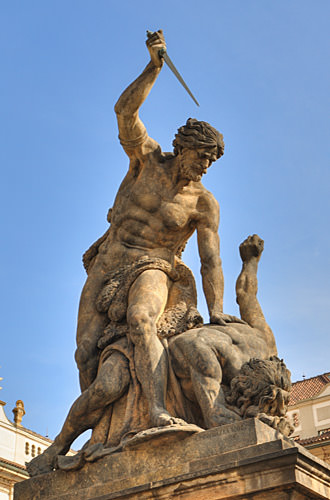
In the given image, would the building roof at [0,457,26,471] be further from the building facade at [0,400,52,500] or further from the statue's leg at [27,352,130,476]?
the statue's leg at [27,352,130,476]

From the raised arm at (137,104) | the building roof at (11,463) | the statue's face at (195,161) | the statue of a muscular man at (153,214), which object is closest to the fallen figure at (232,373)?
the statue of a muscular man at (153,214)

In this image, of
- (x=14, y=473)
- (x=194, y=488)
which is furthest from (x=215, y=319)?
(x=14, y=473)

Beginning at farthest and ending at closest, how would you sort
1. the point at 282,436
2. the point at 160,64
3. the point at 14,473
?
the point at 14,473 → the point at 160,64 → the point at 282,436

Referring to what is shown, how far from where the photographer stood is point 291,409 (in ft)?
104

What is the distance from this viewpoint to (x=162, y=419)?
698 centimetres

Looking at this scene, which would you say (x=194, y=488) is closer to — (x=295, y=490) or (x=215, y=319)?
(x=295, y=490)

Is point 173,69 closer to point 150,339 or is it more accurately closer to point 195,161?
point 195,161

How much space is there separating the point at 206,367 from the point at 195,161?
2.00 metres

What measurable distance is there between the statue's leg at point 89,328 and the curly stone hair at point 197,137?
1.41 meters

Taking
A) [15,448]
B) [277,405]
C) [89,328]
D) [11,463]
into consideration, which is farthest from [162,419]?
[15,448]

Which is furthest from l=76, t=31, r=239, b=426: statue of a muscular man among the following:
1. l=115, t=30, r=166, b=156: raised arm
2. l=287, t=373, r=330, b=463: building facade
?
l=287, t=373, r=330, b=463: building facade

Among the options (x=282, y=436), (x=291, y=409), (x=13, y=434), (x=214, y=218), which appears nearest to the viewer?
(x=282, y=436)

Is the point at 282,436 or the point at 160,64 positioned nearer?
the point at 282,436

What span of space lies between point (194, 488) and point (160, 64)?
3674 mm
